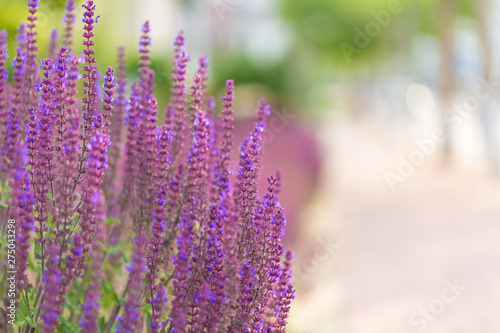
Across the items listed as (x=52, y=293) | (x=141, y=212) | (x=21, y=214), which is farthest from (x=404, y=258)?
(x=52, y=293)

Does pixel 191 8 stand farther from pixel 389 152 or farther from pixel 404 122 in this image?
pixel 389 152

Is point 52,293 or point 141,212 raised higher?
point 141,212

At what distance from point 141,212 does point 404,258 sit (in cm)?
590

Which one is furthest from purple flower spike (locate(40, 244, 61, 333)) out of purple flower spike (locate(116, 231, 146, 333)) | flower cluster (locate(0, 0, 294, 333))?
purple flower spike (locate(116, 231, 146, 333))

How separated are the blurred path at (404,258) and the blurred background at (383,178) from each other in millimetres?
19

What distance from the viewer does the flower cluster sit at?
1.52 meters

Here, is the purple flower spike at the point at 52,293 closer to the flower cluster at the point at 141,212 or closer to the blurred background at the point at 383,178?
the flower cluster at the point at 141,212

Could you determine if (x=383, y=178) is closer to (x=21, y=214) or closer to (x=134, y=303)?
(x=21, y=214)

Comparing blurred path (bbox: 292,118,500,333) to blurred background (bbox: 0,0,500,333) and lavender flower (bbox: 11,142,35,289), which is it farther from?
lavender flower (bbox: 11,142,35,289)

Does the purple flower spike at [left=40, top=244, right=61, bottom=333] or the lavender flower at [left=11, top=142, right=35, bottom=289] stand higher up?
the lavender flower at [left=11, top=142, right=35, bottom=289]

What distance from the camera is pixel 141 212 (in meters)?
2.05

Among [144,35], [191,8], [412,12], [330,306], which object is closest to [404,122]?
[412,12]

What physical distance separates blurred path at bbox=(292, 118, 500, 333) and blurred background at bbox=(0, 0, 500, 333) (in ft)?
0.06

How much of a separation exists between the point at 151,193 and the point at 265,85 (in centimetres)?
1813
